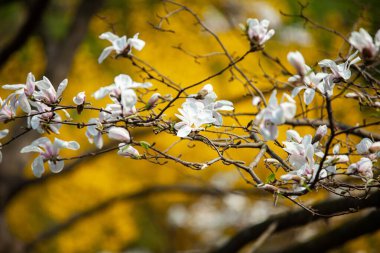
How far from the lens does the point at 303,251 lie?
282cm

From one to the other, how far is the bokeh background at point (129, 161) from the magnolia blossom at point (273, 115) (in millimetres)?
2233

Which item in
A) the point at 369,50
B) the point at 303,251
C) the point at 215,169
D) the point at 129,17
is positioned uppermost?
the point at 129,17

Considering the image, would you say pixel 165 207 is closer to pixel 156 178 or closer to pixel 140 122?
pixel 156 178

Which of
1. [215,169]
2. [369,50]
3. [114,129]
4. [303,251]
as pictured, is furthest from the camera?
[215,169]

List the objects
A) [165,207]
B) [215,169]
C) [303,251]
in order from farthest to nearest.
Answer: [165,207] → [215,169] → [303,251]

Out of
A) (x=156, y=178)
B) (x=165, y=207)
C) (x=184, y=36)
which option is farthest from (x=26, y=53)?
(x=165, y=207)

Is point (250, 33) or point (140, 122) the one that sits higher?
point (250, 33)

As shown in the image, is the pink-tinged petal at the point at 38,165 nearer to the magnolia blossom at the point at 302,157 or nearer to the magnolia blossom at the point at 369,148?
the magnolia blossom at the point at 302,157

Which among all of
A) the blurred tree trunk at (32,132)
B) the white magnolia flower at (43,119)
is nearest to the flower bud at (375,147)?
the white magnolia flower at (43,119)

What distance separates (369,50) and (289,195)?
0.39 meters

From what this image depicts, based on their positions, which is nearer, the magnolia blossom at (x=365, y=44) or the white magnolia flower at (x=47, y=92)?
the magnolia blossom at (x=365, y=44)

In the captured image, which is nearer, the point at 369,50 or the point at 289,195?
the point at 369,50

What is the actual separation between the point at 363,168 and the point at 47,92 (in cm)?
76

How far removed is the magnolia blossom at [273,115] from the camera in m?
1.13
